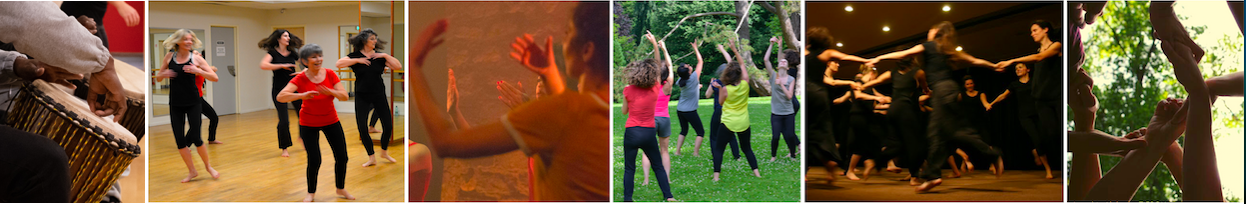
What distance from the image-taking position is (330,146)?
5000 millimetres

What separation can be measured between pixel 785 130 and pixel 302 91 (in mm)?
3085

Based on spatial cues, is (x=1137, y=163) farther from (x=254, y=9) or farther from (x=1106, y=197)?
(x=254, y=9)

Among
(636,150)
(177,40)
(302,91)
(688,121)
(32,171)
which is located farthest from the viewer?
(688,121)

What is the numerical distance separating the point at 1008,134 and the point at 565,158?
2.89 meters

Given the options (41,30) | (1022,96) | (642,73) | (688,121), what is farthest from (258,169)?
(1022,96)

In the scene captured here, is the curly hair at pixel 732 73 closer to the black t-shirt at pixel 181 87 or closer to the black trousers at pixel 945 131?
the black trousers at pixel 945 131

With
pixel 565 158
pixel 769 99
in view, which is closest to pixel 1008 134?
pixel 769 99

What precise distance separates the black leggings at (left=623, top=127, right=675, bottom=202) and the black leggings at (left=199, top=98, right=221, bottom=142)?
2651 mm

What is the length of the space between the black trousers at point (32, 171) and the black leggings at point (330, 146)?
1.38 m

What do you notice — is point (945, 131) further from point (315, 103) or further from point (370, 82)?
point (315, 103)

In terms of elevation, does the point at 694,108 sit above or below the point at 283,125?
above

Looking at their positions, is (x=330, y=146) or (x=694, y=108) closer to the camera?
(x=330, y=146)

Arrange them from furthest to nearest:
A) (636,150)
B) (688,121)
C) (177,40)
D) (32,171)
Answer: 1. (688,121)
2. (636,150)
3. (177,40)
4. (32,171)

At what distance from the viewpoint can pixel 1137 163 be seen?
517 cm
